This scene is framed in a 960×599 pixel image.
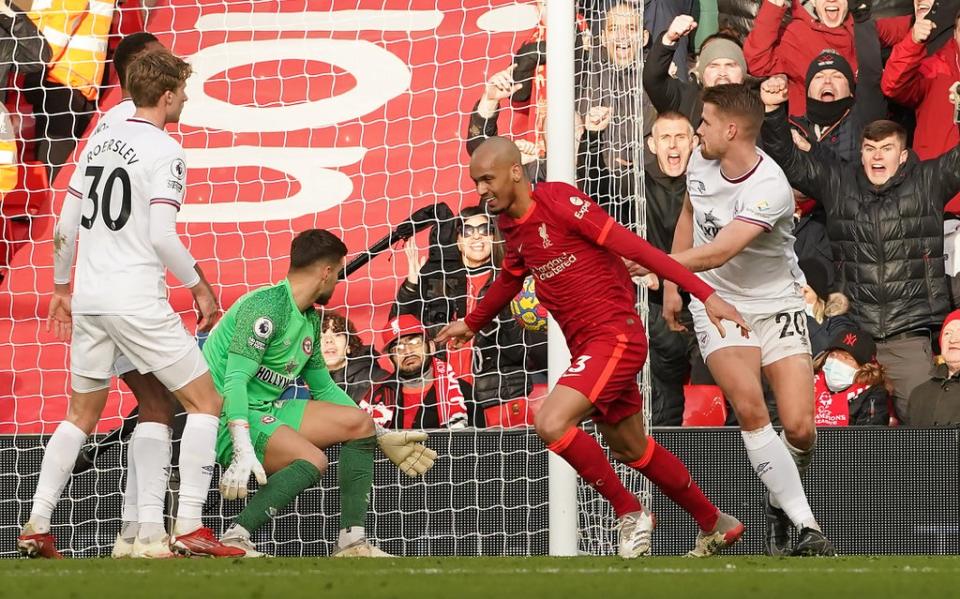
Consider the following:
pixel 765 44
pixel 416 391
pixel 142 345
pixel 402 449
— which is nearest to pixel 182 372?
pixel 142 345

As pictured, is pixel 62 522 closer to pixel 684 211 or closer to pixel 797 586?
pixel 684 211

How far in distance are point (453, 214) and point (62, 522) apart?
2577 mm

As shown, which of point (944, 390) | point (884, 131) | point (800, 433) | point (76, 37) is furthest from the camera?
point (76, 37)

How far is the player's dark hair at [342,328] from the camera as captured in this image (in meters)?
6.87

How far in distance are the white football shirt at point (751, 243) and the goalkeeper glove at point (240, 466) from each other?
1.89 m

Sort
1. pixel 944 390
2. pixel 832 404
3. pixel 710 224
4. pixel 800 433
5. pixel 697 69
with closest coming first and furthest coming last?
pixel 800 433
pixel 710 224
pixel 944 390
pixel 832 404
pixel 697 69

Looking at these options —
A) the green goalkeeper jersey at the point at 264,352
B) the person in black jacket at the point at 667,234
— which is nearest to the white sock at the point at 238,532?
the green goalkeeper jersey at the point at 264,352

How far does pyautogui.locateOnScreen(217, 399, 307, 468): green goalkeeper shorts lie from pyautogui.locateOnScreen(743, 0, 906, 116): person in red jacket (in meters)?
3.41

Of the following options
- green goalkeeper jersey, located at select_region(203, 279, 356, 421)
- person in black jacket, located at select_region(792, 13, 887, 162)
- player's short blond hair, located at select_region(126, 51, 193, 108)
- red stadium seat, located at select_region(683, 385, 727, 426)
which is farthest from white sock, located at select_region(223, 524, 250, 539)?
person in black jacket, located at select_region(792, 13, 887, 162)

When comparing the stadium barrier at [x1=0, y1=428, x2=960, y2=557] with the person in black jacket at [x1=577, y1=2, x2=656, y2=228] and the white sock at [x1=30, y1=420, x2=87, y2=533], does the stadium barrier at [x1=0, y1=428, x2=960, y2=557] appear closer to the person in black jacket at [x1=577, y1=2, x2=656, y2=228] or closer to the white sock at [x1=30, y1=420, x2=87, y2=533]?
the person in black jacket at [x1=577, y1=2, x2=656, y2=228]

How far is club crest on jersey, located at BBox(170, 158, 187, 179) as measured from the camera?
4.36m

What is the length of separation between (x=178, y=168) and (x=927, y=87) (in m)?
4.28

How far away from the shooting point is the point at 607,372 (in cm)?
444

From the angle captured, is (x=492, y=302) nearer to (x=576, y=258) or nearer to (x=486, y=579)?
(x=576, y=258)
